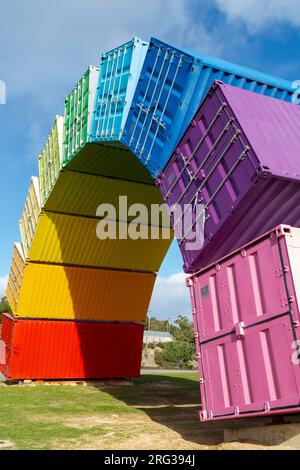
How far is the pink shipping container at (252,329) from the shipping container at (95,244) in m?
11.6

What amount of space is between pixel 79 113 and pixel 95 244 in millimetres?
6430

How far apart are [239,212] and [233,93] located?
8.61ft

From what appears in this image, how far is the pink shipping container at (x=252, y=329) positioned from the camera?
23.3ft

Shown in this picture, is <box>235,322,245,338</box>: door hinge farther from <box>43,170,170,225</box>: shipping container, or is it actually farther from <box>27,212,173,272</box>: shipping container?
<box>27,212,173,272</box>: shipping container

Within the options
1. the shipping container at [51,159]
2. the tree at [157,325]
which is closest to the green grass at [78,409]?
the shipping container at [51,159]

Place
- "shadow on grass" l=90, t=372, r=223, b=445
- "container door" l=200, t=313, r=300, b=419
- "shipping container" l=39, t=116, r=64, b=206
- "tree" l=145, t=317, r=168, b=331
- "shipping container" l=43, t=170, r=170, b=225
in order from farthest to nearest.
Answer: "tree" l=145, t=317, r=168, b=331 < "shipping container" l=43, t=170, r=170, b=225 < "shipping container" l=39, t=116, r=64, b=206 < "shadow on grass" l=90, t=372, r=223, b=445 < "container door" l=200, t=313, r=300, b=419

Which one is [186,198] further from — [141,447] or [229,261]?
[141,447]

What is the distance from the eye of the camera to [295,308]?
7000 millimetres

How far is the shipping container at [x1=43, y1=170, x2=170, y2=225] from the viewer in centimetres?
1866

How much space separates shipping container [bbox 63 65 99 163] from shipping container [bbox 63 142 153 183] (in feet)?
1.29

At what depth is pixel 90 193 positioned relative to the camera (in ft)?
63.5

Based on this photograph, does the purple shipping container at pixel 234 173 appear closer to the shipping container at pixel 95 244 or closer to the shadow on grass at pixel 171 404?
the shadow on grass at pixel 171 404

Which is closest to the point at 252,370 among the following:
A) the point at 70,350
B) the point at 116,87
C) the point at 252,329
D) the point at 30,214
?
the point at 252,329

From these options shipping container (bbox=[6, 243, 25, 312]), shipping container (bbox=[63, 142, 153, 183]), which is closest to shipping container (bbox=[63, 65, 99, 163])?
shipping container (bbox=[63, 142, 153, 183])
